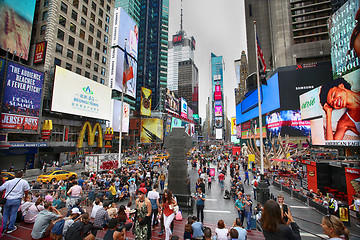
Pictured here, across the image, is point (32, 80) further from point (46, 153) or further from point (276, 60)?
point (276, 60)

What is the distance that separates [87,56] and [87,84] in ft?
24.6

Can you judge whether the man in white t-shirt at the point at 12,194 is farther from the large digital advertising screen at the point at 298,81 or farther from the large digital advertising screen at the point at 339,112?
the large digital advertising screen at the point at 298,81

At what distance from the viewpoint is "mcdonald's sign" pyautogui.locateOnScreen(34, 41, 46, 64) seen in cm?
2992

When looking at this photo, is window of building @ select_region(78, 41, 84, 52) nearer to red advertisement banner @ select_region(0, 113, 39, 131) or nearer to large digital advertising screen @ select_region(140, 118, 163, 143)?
red advertisement banner @ select_region(0, 113, 39, 131)

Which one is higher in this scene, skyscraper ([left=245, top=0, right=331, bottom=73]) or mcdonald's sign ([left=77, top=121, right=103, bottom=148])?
skyscraper ([left=245, top=0, right=331, bottom=73])

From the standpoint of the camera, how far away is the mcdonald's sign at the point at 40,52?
29922 millimetres

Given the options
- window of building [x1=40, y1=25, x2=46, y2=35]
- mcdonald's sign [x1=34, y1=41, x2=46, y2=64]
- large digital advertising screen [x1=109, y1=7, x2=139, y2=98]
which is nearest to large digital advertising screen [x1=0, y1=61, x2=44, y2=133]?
mcdonald's sign [x1=34, y1=41, x2=46, y2=64]

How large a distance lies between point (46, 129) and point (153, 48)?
9172 cm

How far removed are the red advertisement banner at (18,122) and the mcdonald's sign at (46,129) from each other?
1.50 meters

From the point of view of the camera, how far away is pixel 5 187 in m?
5.57

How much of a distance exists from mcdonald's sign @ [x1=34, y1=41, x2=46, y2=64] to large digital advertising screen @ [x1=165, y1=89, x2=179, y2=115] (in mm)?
46537

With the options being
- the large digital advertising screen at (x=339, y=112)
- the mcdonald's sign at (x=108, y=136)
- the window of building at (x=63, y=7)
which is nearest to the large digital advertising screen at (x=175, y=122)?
the mcdonald's sign at (x=108, y=136)

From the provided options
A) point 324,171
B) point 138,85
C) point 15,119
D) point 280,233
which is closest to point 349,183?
point 324,171

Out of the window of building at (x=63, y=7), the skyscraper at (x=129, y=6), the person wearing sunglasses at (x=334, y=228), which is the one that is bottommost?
the person wearing sunglasses at (x=334, y=228)
